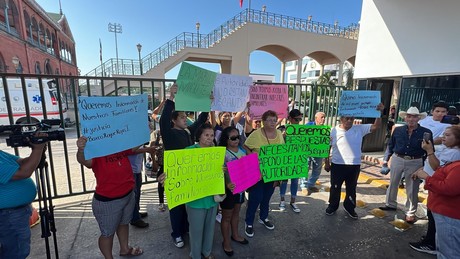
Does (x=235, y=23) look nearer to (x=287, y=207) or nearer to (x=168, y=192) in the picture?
(x=287, y=207)

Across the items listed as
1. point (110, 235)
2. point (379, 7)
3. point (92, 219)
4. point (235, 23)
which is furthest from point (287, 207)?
point (235, 23)

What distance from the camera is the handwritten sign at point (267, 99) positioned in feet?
12.8

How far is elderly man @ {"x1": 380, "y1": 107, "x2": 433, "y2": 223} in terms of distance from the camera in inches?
140

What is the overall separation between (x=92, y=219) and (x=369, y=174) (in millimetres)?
6150

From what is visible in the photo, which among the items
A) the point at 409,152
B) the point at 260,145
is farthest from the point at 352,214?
the point at 260,145

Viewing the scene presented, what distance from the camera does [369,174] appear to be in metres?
5.96

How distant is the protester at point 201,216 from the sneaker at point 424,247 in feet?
9.07

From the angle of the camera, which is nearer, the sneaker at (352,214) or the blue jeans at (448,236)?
the blue jeans at (448,236)

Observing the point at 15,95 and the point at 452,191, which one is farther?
the point at 15,95

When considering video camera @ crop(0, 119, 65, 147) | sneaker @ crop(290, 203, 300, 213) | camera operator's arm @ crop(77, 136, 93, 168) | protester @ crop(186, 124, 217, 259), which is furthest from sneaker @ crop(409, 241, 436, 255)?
video camera @ crop(0, 119, 65, 147)

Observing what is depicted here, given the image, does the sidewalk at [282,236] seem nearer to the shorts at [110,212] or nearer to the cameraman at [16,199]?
the shorts at [110,212]

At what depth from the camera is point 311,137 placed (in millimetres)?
3605

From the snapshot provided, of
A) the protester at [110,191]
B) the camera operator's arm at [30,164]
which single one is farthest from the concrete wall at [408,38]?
the camera operator's arm at [30,164]

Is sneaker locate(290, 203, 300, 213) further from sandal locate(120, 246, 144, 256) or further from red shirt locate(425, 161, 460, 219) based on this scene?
sandal locate(120, 246, 144, 256)
